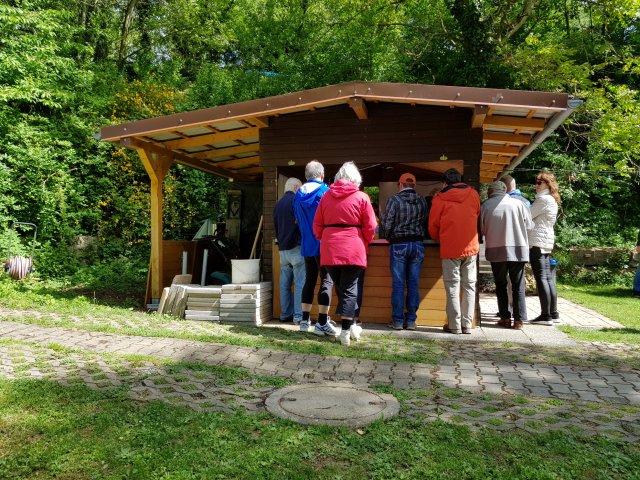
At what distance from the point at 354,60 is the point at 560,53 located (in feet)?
23.8

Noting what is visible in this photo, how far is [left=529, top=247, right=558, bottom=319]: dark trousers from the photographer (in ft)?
23.2

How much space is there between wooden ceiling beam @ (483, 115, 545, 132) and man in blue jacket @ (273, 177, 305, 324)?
279cm

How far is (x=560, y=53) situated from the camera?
1396cm

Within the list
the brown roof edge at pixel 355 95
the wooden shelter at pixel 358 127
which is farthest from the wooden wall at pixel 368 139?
the brown roof edge at pixel 355 95

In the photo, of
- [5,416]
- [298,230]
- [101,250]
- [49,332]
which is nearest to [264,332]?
[298,230]

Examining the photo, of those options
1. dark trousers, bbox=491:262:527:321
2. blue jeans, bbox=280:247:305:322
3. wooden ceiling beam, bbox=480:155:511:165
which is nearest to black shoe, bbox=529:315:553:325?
dark trousers, bbox=491:262:527:321

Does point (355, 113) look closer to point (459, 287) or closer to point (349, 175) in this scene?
point (349, 175)

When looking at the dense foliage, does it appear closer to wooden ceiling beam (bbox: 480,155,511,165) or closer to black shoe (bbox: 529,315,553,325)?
wooden ceiling beam (bbox: 480,155,511,165)

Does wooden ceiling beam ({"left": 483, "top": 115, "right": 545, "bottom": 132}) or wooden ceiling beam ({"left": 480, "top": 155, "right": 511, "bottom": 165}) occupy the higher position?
wooden ceiling beam ({"left": 480, "top": 155, "right": 511, "bottom": 165})

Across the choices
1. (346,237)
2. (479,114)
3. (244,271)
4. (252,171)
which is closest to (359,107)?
(479,114)

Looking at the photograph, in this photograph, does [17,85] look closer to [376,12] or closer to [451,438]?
[376,12]

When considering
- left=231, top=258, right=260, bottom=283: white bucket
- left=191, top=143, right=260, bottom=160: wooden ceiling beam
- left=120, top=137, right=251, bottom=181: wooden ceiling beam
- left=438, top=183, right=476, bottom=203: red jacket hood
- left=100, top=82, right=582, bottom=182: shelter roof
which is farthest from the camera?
left=191, top=143, right=260, bottom=160: wooden ceiling beam

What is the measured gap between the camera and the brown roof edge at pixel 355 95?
6.03 m

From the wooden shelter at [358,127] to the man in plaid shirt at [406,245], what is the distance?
80cm
